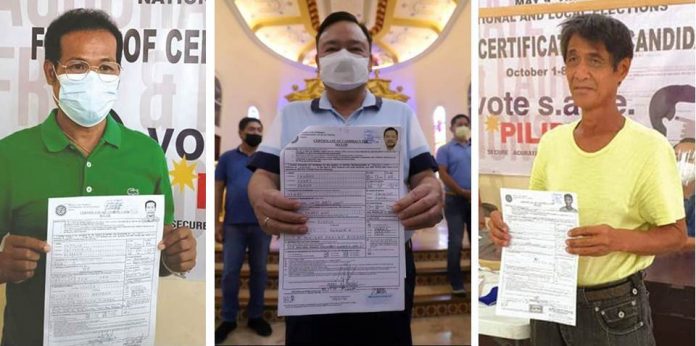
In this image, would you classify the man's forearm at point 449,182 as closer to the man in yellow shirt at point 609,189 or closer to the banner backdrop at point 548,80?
the banner backdrop at point 548,80

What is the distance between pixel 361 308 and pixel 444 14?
885 millimetres

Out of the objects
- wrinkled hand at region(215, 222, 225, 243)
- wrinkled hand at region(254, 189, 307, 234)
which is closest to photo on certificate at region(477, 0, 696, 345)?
wrinkled hand at region(254, 189, 307, 234)

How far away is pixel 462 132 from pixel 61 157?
43.9 inches

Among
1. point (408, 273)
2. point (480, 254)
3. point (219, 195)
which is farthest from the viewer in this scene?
point (219, 195)

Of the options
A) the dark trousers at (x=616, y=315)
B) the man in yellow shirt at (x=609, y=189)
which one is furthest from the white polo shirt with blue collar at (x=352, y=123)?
the dark trousers at (x=616, y=315)

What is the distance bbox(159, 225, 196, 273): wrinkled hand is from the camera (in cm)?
117

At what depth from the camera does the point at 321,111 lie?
128 centimetres

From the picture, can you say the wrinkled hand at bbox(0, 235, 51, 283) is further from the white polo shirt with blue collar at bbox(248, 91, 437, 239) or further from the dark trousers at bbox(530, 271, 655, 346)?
the dark trousers at bbox(530, 271, 655, 346)

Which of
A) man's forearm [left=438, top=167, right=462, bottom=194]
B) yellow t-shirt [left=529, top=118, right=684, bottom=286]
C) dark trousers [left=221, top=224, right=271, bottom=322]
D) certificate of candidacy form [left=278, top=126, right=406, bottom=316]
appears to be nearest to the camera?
yellow t-shirt [left=529, top=118, right=684, bottom=286]

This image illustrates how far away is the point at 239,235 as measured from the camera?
5.45 ft

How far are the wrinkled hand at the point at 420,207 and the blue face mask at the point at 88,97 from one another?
78cm

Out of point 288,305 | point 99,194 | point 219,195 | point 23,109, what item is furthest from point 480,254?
point 23,109

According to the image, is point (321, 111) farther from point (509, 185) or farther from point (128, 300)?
point (128, 300)

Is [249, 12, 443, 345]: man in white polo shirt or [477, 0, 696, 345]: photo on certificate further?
[249, 12, 443, 345]: man in white polo shirt
